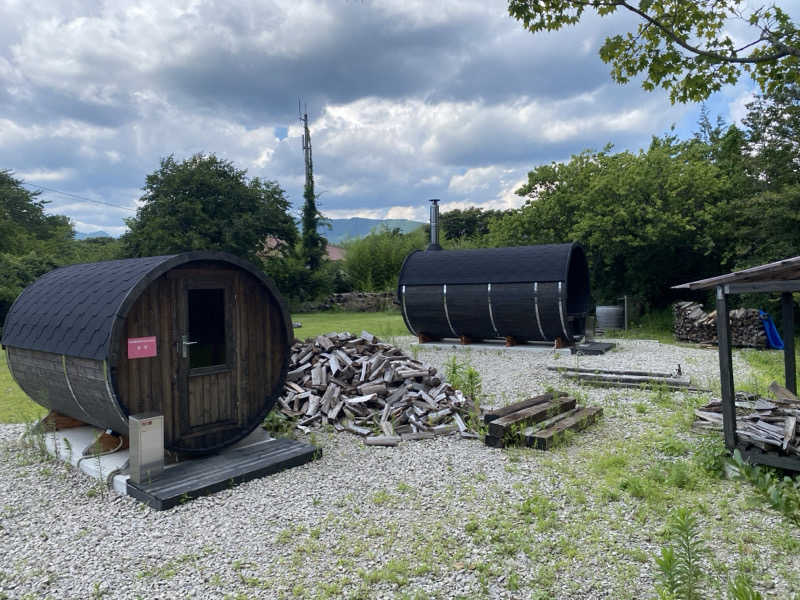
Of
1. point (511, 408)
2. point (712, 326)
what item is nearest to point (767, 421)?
point (511, 408)

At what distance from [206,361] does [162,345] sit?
35.0 inches

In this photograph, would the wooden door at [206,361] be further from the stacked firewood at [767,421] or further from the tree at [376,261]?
the tree at [376,261]

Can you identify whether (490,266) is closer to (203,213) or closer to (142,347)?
(142,347)

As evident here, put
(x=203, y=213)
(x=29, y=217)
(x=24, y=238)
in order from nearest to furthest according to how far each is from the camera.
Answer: (x=203, y=213), (x=24, y=238), (x=29, y=217)

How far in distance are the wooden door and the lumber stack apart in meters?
3.22

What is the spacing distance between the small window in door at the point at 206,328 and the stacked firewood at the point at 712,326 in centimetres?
1413

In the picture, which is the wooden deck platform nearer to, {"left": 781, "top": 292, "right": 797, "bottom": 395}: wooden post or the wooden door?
the wooden door

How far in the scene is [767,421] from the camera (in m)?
5.70

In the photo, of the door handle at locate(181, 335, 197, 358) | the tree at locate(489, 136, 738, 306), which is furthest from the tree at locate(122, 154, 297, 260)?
the door handle at locate(181, 335, 197, 358)

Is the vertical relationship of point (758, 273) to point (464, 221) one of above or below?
below

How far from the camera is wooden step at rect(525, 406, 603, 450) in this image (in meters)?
6.39

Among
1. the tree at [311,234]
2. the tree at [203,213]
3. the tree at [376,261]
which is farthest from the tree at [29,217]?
the tree at [376,261]

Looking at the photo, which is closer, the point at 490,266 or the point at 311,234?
the point at 490,266

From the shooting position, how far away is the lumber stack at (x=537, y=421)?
6504 millimetres
